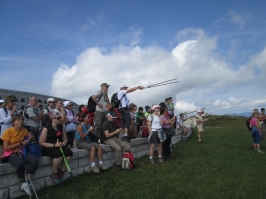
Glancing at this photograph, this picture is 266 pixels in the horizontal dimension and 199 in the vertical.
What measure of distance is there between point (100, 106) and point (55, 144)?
2841 mm

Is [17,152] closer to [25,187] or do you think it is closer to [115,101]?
[25,187]

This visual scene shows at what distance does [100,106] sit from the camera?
8742mm

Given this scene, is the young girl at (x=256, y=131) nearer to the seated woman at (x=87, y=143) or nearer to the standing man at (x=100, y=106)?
the standing man at (x=100, y=106)

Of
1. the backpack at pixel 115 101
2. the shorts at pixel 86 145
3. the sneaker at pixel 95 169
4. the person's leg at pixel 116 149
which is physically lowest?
the sneaker at pixel 95 169

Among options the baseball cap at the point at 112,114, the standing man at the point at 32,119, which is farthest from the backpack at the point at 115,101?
the standing man at the point at 32,119

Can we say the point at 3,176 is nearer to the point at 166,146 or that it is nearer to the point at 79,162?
the point at 79,162

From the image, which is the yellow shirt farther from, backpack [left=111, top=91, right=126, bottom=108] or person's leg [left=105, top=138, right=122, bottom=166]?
backpack [left=111, top=91, right=126, bottom=108]

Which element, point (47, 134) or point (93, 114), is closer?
point (47, 134)

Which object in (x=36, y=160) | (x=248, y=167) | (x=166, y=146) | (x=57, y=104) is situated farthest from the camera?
(x=166, y=146)

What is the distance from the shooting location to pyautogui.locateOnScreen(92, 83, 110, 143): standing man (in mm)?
8680

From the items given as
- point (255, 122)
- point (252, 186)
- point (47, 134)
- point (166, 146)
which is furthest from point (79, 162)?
point (255, 122)

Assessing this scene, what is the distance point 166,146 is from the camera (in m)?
10.0

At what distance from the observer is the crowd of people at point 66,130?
553 centimetres

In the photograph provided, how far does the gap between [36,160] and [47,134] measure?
0.93 meters
